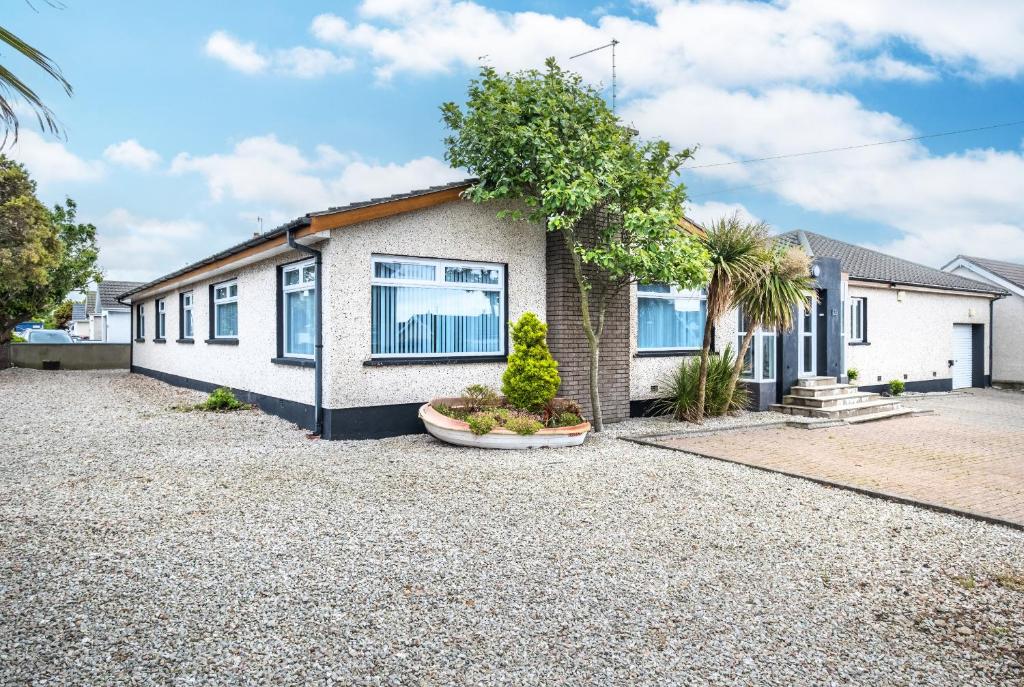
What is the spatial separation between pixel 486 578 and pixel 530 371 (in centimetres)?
488

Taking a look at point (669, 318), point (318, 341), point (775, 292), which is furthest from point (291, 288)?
point (775, 292)

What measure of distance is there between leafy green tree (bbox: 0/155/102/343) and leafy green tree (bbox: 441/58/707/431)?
43.8ft

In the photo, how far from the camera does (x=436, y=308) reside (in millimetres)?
9320

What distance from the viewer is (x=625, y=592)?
3.73 meters

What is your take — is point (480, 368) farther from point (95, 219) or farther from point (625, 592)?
point (95, 219)

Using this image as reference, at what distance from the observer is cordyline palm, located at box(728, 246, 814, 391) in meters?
10.8

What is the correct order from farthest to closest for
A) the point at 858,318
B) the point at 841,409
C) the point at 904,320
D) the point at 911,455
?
the point at 904,320, the point at 858,318, the point at 841,409, the point at 911,455

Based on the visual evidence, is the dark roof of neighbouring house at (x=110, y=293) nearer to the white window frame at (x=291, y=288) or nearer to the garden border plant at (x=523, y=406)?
the white window frame at (x=291, y=288)

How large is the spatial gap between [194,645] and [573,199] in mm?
6484

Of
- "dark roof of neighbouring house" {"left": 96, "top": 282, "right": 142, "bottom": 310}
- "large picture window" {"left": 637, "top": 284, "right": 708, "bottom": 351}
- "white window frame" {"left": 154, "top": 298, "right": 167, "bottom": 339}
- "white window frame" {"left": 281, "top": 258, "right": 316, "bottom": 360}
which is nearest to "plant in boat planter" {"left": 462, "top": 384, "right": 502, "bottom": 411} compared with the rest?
"white window frame" {"left": 281, "top": 258, "right": 316, "bottom": 360}

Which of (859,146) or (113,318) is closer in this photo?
(859,146)

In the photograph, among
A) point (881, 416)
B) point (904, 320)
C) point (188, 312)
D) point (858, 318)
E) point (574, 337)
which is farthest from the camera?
point (904, 320)

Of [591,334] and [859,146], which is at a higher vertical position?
[859,146]

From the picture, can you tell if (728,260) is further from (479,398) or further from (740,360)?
(479,398)
